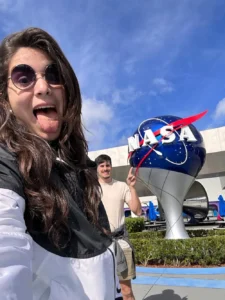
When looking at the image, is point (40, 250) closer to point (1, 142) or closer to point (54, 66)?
point (1, 142)

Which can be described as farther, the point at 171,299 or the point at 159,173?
the point at 159,173

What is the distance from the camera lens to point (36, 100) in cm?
99

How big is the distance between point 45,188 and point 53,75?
1.47 ft

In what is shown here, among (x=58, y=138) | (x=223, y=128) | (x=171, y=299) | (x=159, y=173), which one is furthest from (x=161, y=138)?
(x=223, y=128)

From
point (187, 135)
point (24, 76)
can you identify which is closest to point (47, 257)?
point (24, 76)

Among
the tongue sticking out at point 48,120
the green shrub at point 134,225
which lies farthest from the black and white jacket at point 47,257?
the green shrub at point 134,225

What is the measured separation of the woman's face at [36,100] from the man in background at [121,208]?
84.0 inches

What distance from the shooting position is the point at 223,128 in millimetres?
22047

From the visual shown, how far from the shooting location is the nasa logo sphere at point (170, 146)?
7.47 meters

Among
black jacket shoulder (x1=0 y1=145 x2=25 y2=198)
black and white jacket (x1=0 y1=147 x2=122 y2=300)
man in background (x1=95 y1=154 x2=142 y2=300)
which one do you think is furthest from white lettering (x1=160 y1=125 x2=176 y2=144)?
black jacket shoulder (x1=0 y1=145 x2=25 y2=198)

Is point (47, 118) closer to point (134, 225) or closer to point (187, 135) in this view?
point (187, 135)

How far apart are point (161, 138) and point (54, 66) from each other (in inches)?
260

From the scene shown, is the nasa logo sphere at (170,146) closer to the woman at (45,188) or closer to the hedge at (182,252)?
the hedge at (182,252)

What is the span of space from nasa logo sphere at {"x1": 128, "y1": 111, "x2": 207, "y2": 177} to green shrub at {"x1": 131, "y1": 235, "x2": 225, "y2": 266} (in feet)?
6.57
